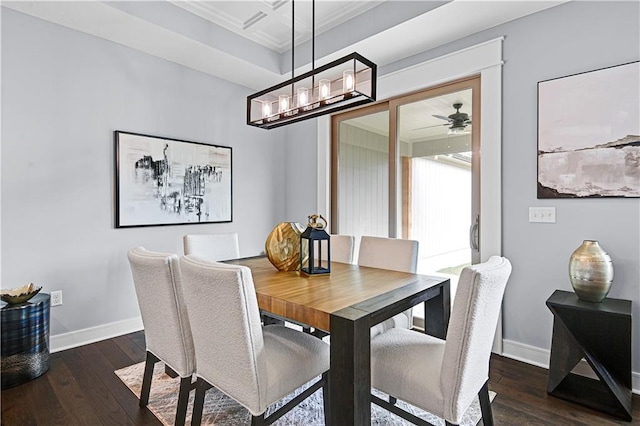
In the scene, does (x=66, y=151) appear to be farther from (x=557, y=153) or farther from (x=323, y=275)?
(x=557, y=153)

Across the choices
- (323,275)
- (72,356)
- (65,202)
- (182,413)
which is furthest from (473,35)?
(72,356)

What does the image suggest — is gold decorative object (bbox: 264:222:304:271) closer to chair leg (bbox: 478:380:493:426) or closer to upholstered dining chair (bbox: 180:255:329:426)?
upholstered dining chair (bbox: 180:255:329:426)

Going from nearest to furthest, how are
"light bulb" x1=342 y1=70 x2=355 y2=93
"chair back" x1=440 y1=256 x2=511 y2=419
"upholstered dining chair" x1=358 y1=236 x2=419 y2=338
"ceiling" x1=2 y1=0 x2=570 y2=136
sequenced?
"chair back" x1=440 y1=256 x2=511 y2=419
"light bulb" x1=342 y1=70 x2=355 y2=93
"upholstered dining chair" x1=358 y1=236 x2=419 y2=338
"ceiling" x1=2 y1=0 x2=570 y2=136

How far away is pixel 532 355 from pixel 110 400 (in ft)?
9.33

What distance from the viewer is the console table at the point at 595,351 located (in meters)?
1.88

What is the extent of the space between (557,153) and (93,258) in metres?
3.72

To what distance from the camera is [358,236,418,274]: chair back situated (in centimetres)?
232

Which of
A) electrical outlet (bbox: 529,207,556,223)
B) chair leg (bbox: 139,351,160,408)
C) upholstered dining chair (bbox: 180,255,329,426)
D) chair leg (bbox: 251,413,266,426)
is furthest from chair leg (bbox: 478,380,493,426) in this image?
chair leg (bbox: 139,351,160,408)

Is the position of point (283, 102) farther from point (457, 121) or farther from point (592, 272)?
point (592, 272)

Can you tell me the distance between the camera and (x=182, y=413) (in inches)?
63.5

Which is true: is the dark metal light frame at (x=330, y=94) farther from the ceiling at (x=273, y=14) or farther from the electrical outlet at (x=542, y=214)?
the electrical outlet at (x=542, y=214)

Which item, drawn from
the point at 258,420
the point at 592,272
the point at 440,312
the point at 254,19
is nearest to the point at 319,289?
the point at 258,420

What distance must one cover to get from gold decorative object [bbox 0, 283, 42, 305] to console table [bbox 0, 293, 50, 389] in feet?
0.10

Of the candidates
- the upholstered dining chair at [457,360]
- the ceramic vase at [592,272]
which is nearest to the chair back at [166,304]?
the upholstered dining chair at [457,360]
